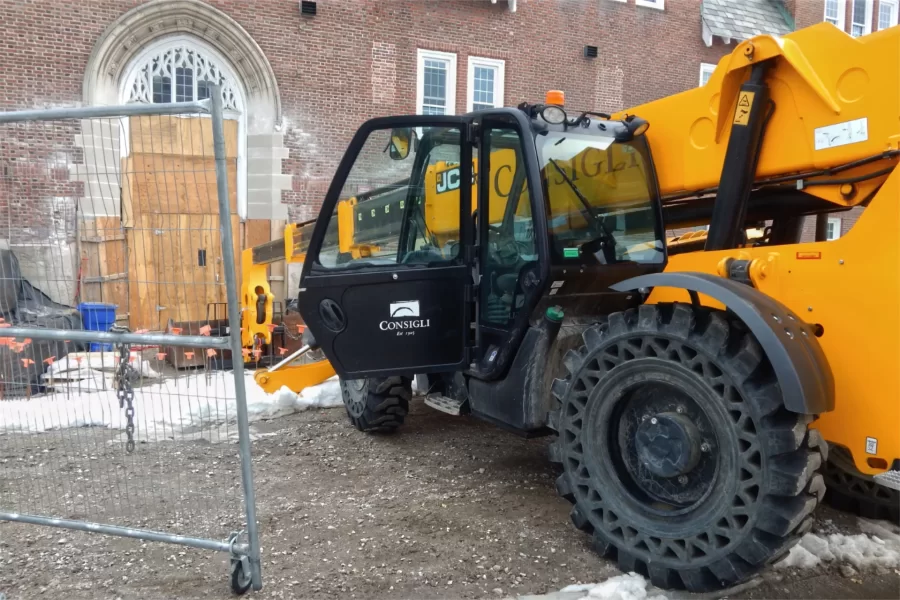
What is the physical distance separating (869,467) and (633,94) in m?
13.6

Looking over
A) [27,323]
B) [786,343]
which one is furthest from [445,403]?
[27,323]

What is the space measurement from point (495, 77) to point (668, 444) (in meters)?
12.2

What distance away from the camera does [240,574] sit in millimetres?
3105

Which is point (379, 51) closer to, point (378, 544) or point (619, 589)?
point (378, 544)

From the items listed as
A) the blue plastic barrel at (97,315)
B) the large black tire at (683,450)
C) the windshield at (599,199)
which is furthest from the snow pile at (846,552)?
the blue plastic barrel at (97,315)

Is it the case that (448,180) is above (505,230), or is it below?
above

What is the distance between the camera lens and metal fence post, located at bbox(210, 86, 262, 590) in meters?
2.82

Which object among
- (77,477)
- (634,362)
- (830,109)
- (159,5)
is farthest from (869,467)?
(159,5)

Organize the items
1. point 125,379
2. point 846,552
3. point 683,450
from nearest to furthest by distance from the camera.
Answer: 1. point 683,450
2. point 125,379
3. point 846,552

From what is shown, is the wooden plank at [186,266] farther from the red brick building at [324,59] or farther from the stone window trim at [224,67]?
the stone window trim at [224,67]

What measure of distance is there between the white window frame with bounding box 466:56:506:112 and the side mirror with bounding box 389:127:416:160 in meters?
9.75

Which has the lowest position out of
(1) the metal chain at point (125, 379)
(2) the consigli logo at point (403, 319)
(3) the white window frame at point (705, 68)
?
(1) the metal chain at point (125, 379)

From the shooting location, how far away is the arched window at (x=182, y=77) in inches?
464

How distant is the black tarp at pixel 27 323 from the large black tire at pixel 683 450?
9.15ft
